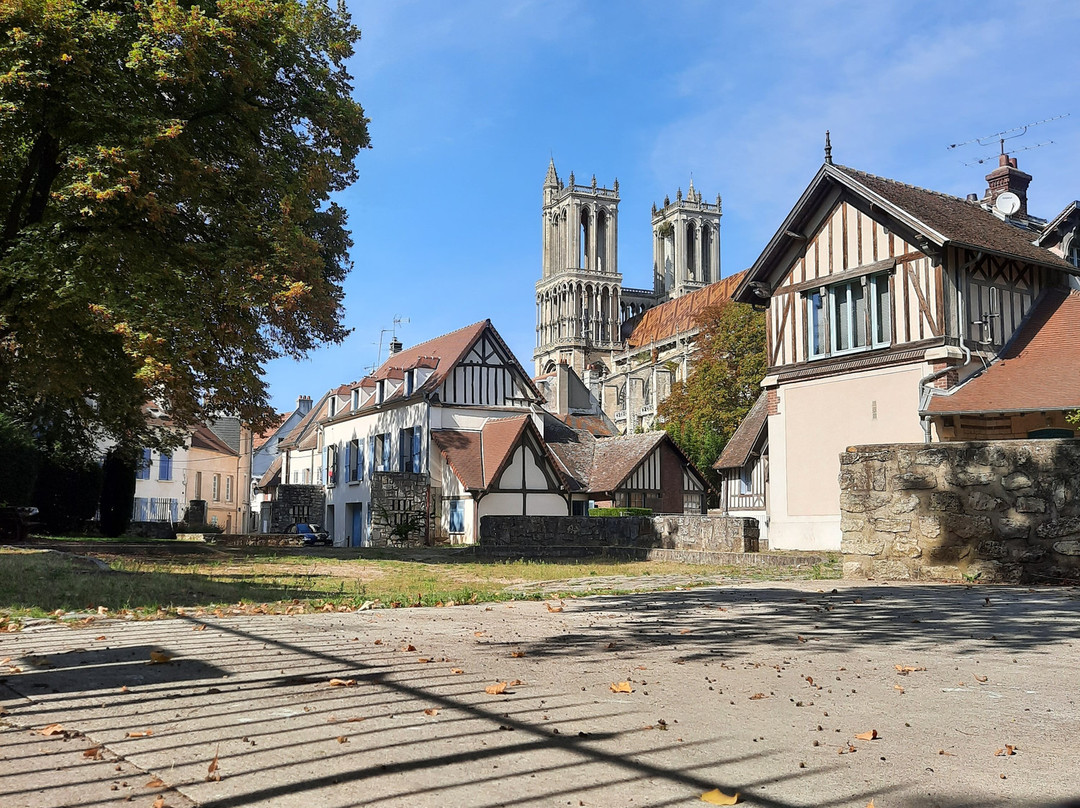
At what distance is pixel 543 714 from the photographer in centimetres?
407

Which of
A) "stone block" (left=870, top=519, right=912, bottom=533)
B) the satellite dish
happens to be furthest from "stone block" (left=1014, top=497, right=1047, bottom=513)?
the satellite dish

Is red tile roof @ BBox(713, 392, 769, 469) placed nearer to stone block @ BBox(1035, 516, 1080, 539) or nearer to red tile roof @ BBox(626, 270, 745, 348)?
stone block @ BBox(1035, 516, 1080, 539)

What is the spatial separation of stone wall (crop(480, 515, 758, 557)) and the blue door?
1233cm

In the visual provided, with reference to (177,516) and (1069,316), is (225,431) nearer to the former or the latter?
(177,516)

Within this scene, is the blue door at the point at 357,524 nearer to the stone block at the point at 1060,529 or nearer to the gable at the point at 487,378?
the gable at the point at 487,378

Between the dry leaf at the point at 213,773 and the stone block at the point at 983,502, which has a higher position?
the stone block at the point at 983,502

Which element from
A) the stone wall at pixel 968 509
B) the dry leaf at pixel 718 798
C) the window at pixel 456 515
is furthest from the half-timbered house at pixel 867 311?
the dry leaf at pixel 718 798

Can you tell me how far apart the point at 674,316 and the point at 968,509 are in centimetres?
10012

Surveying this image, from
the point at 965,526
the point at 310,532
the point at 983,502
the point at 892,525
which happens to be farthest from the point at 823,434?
the point at 310,532

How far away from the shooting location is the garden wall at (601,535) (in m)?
22.7

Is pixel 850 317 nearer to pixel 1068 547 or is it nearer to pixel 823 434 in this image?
pixel 823 434

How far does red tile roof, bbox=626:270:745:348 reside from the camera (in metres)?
95.1

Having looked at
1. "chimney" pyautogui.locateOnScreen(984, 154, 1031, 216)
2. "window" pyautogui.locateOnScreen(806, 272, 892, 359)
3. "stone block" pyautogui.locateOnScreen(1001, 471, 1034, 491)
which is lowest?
"stone block" pyautogui.locateOnScreen(1001, 471, 1034, 491)

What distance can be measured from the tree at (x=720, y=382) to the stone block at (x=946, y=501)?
33.1 meters
